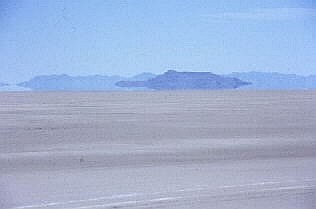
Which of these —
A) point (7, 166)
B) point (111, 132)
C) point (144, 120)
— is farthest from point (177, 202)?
point (144, 120)

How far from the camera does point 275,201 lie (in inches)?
251

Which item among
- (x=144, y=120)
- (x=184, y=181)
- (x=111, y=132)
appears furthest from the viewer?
(x=144, y=120)

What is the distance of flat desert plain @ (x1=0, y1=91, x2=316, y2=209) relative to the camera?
654 centimetres

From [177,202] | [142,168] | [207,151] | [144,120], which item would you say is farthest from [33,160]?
Result: [144,120]

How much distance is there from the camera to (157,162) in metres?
9.77

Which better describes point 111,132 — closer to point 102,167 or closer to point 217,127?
point 217,127

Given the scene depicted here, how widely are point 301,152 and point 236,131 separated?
369cm

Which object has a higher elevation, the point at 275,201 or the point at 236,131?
the point at 236,131

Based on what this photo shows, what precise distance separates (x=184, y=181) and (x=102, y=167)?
1.78m

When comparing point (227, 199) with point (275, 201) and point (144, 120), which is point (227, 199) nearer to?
point (275, 201)

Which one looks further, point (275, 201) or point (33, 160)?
point (33, 160)

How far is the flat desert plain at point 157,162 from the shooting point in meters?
6.54

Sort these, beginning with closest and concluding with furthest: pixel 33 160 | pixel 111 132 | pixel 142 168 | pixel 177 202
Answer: pixel 177 202, pixel 142 168, pixel 33 160, pixel 111 132

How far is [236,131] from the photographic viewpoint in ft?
48.9
